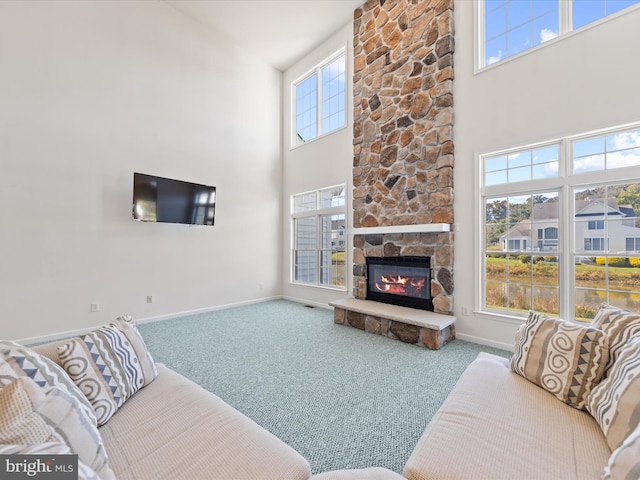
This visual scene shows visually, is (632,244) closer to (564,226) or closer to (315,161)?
(564,226)

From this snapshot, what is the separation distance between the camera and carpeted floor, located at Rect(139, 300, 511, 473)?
1.81m

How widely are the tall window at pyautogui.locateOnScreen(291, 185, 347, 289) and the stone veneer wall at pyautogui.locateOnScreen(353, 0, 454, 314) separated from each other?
595 mm

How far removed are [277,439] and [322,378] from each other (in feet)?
4.89

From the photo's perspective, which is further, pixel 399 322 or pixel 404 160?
pixel 404 160

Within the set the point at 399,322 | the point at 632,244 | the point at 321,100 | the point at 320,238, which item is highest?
the point at 321,100

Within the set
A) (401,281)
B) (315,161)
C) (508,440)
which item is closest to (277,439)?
(508,440)

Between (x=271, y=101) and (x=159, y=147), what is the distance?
2.73 m

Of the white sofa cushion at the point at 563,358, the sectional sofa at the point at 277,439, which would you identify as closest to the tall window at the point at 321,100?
the white sofa cushion at the point at 563,358

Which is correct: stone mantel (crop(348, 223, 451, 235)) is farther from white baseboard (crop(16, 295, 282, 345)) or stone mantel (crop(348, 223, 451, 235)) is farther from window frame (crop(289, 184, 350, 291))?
white baseboard (crop(16, 295, 282, 345))

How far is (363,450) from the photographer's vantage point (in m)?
1.71

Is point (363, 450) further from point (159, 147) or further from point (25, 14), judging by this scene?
point (25, 14)

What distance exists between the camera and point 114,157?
4234 mm

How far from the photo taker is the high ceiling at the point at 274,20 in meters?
4.68

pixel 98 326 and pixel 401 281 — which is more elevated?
pixel 401 281
